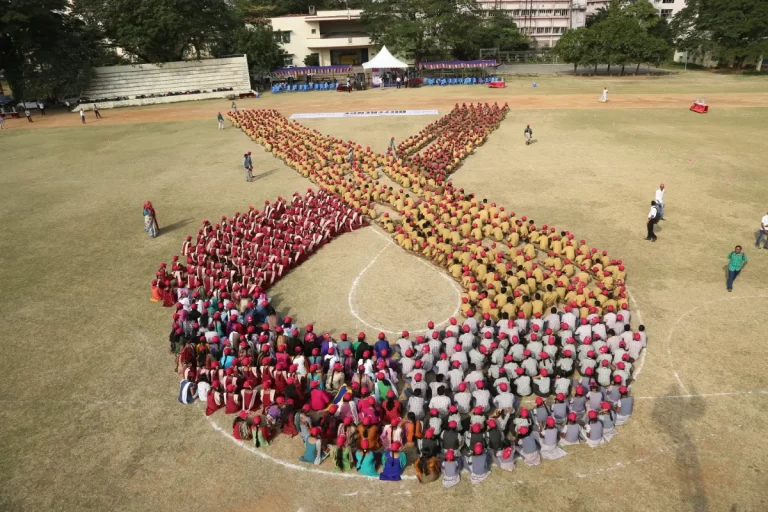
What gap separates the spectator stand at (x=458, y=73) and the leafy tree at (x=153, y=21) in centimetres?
2218

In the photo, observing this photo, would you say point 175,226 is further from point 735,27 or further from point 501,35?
point 501,35

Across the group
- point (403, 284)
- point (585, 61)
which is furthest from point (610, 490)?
point (585, 61)

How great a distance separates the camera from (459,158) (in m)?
23.3

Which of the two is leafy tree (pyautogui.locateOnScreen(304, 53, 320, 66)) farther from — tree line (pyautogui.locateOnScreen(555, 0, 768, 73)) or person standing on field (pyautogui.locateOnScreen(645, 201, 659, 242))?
person standing on field (pyautogui.locateOnScreen(645, 201, 659, 242))

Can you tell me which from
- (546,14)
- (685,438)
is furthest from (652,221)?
(546,14)

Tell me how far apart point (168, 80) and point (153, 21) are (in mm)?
6348

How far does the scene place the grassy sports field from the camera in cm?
770

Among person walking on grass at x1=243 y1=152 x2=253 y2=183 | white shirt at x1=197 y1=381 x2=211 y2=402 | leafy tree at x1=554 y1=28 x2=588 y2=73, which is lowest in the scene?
white shirt at x1=197 y1=381 x2=211 y2=402

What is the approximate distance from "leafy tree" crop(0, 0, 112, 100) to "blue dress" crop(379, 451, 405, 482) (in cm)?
4704

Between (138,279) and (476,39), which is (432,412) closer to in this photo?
(138,279)

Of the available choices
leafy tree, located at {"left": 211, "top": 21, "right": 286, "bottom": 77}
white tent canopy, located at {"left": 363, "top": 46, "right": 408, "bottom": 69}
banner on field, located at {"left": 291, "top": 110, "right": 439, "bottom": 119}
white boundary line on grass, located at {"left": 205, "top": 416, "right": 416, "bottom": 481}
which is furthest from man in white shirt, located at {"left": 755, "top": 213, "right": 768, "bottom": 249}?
leafy tree, located at {"left": 211, "top": 21, "right": 286, "bottom": 77}

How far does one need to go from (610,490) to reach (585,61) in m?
56.5

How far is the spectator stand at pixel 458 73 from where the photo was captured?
5319 cm

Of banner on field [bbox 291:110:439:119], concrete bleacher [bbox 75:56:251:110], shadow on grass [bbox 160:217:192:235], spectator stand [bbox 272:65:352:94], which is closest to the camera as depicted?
shadow on grass [bbox 160:217:192:235]
